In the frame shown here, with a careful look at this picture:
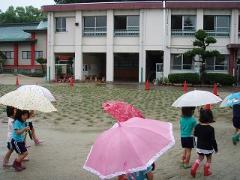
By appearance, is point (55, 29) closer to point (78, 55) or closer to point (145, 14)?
point (78, 55)

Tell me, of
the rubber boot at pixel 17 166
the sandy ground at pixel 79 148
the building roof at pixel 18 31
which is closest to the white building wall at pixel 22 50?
the building roof at pixel 18 31

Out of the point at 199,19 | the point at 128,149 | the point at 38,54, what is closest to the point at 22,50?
the point at 38,54

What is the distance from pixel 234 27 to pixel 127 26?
9.12 metres

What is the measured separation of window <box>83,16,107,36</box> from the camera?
37375 mm

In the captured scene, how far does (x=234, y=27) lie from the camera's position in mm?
35094

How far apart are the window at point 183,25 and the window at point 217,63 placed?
2887 millimetres

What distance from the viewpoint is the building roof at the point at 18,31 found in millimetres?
48928

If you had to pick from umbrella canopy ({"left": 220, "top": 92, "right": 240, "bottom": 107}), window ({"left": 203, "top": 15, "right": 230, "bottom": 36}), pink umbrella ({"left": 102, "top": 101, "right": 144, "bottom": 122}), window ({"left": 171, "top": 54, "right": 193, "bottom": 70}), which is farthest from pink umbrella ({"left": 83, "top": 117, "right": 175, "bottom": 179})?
window ({"left": 203, "top": 15, "right": 230, "bottom": 36})

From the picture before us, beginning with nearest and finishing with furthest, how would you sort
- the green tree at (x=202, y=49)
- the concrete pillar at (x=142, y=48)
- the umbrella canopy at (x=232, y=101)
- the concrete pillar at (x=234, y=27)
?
the umbrella canopy at (x=232, y=101), the green tree at (x=202, y=49), the concrete pillar at (x=234, y=27), the concrete pillar at (x=142, y=48)

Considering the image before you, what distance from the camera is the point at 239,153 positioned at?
330 inches

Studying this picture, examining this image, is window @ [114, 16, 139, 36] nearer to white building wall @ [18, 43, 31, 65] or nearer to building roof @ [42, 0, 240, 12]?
building roof @ [42, 0, 240, 12]

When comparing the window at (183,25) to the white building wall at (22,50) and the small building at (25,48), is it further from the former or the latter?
the white building wall at (22,50)

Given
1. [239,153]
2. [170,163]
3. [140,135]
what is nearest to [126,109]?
[140,135]

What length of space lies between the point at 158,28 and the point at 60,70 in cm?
1022
